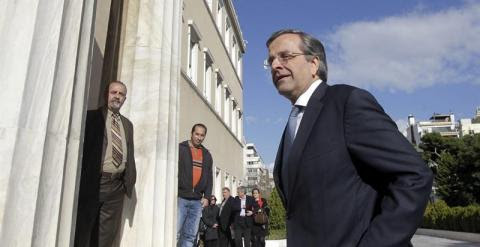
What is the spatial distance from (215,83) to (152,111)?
1509 centimetres

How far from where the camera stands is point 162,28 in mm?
5695

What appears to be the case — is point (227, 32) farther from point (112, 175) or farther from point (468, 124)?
point (468, 124)

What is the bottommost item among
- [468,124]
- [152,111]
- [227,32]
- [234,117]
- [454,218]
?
[454,218]

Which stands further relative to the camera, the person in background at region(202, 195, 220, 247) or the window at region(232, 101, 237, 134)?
the window at region(232, 101, 237, 134)

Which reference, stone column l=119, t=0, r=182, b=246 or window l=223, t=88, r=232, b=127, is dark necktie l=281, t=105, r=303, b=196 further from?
window l=223, t=88, r=232, b=127

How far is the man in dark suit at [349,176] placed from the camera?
1.47 meters

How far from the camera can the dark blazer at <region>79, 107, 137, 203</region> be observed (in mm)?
3751

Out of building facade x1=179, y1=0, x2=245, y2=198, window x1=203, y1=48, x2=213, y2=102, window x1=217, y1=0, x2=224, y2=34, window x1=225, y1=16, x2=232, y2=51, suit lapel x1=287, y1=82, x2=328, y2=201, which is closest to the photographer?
suit lapel x1=287, y1=82, x2=328, y2=201

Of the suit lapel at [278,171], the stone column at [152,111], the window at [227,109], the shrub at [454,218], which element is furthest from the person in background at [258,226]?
the shrub at [454,218]

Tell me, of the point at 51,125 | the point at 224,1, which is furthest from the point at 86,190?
the point at 224,1

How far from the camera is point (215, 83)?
66.5 feet

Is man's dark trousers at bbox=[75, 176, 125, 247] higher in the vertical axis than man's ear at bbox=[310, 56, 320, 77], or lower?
lower

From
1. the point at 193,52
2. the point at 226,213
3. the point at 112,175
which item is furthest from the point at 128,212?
the point at 193,52

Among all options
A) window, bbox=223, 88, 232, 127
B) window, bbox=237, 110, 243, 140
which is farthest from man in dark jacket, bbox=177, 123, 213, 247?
window, bbox=237, 110, 243, 140
